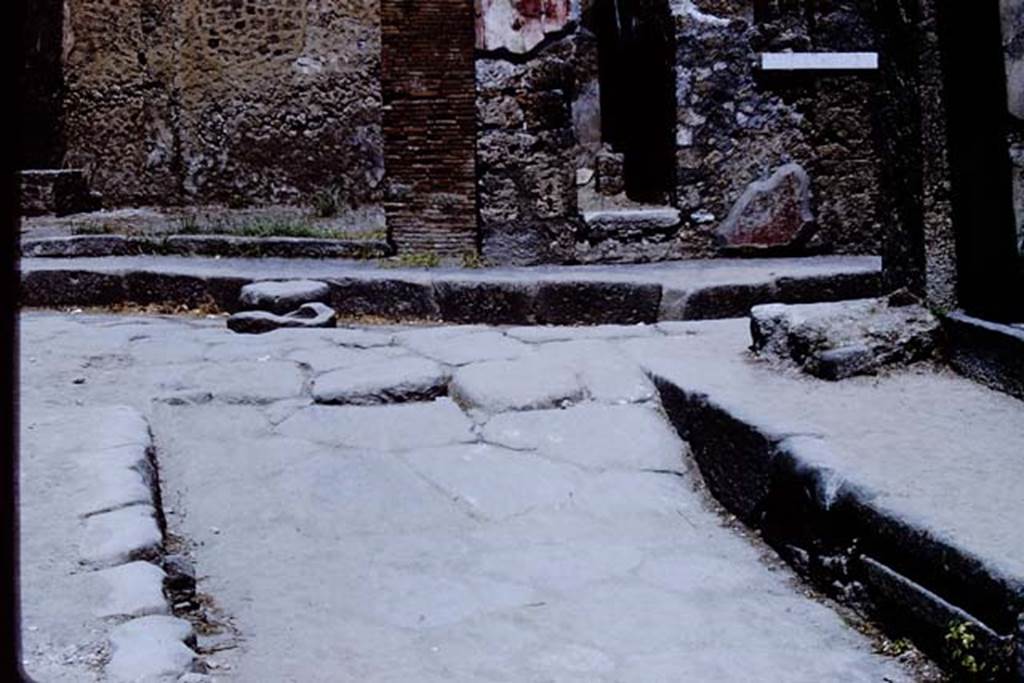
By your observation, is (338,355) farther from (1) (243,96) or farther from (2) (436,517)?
(1) (243,96)

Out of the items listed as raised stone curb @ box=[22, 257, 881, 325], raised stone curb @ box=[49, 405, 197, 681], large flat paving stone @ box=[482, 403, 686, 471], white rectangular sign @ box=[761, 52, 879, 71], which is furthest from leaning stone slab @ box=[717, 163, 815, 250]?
raised stone curb @ box=[49, 405, 197, 681]

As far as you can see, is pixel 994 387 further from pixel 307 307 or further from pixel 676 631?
pixel 307 307

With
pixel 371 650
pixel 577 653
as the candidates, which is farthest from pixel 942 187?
pixel 371 650

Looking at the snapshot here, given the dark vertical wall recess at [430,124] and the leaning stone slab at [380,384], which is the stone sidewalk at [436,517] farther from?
the dark vertical wall recess at [430,124]

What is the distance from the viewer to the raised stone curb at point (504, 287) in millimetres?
4770

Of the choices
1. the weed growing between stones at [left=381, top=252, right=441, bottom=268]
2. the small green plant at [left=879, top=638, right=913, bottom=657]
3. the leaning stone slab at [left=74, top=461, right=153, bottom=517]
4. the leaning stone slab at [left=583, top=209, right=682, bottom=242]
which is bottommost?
the small green plant at [left=879, top=638, right=913, bottom=657]

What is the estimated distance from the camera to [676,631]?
2.18m

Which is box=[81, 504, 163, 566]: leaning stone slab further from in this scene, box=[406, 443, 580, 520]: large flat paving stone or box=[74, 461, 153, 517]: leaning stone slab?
box=[406, 443, 580, 520]: large flat paving stone

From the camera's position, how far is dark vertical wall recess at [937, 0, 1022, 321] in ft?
9.97

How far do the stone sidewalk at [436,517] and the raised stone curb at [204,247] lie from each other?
1817 millimetres

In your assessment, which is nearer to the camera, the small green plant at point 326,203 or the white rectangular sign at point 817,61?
the white rectangular sign at point 817,61

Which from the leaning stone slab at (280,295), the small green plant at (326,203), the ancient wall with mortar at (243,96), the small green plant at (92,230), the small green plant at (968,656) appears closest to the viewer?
the small green plant at (968,656)

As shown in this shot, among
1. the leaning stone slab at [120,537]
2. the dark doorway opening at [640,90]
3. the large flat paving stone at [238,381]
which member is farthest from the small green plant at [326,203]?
the leaning stone slab at [120,537]

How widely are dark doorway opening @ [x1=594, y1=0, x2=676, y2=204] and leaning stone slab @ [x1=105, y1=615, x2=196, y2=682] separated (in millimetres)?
4231
